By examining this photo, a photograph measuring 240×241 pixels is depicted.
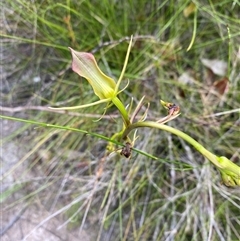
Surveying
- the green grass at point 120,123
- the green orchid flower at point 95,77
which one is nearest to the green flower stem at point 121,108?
the green orchid flower at point 95,77

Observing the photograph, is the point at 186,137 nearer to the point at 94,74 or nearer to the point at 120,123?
the point at 94,74

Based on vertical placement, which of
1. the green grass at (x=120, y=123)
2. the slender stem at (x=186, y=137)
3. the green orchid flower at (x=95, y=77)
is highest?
the green orchid flower at (x=95, y=77)

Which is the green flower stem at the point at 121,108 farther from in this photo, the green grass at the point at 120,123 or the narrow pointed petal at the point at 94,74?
the green grass at the point at 120,123

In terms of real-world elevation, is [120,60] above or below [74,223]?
above

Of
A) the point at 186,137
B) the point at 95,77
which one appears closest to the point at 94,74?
the point at 95,77

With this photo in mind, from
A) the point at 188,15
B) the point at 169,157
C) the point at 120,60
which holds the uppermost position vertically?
the point at 188,15

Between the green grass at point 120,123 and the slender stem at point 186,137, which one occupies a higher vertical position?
the slender stem at point 186,137

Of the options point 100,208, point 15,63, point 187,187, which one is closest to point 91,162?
point 100,208

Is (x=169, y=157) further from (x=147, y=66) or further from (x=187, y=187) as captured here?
(x=147, y=66)
